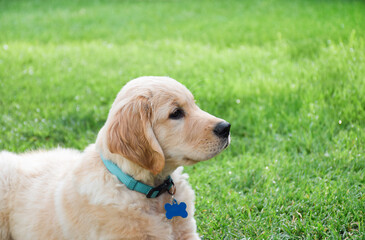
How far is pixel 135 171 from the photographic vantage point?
2920mm

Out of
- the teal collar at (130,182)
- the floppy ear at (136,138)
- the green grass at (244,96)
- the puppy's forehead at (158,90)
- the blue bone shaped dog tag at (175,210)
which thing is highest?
the puppy's forehead at (158,90)

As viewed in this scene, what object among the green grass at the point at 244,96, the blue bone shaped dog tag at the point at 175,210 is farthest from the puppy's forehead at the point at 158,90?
the green grass at the point at 244,96

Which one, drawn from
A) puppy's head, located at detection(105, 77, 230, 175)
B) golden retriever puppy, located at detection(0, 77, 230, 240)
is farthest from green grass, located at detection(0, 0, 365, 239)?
puppy's head, located at detection(105, 77, 230, 175)

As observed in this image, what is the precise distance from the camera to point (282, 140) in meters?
4.84

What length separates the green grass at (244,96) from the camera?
3.71m

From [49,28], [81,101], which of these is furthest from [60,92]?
[49,28]

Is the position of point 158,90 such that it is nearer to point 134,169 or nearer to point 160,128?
point 160,128

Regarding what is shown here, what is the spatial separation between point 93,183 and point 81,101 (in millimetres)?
3457

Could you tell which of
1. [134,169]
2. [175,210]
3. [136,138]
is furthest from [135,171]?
[175,210]

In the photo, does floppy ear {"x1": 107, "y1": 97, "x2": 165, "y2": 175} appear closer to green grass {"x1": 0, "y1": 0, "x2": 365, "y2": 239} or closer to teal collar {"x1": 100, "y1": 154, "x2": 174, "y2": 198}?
teal collar {"x1": 100, "y1": 154, "x2": 174, "y2": 198}

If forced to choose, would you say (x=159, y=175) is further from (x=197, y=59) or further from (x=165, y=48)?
(x=165, y=48)

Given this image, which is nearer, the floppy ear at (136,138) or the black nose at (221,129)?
the floppy ear at (136,138)

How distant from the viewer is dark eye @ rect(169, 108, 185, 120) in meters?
2.96

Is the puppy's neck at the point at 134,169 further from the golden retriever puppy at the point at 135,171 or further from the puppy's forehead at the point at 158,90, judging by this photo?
the puppy's forehead at the point at 158,90
